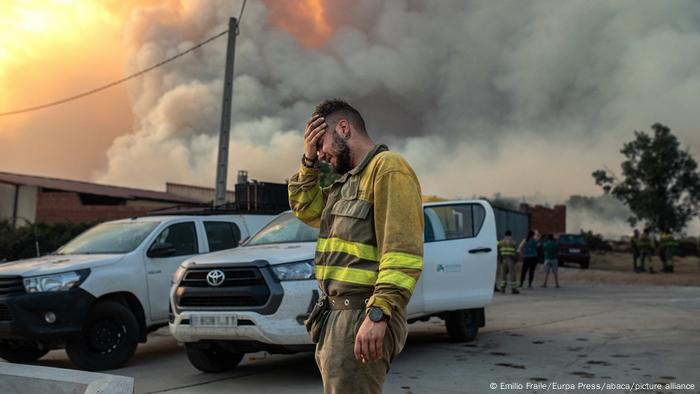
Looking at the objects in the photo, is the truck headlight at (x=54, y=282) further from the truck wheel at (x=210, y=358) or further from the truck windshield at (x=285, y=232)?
the truck windshield at (x=285, y=232)

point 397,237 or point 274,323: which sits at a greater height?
point 397,237

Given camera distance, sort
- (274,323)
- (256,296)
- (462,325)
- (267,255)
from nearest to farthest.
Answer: (274,323) → (256,296) → (267,255) → (462,325)

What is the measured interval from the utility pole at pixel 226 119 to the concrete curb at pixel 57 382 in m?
11.9

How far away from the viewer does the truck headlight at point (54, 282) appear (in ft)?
24.7

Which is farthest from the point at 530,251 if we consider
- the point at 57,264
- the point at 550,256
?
the point at 57,264

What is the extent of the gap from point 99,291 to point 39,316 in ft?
2.17

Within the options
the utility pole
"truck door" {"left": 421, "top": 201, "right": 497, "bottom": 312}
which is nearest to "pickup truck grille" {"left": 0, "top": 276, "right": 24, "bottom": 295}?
"truck door" {"left": 421, "top": 201, "right": 497, "bottom": 312}

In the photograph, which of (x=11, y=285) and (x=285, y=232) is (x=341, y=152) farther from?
(x=11, y=285)

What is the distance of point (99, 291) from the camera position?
7828mm

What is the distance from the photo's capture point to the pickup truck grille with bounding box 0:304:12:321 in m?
7.36

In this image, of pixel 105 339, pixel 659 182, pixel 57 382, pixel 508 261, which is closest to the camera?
pixel 57 382

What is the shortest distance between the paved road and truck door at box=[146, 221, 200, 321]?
656 mm

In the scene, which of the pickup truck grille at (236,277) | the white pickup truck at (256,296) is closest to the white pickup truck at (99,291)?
the white pickup truck at (256,296)

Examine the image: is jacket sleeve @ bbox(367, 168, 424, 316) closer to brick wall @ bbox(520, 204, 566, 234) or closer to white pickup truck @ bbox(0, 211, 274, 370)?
white pickup truck @ bbox(0, 211, 274, 370)
